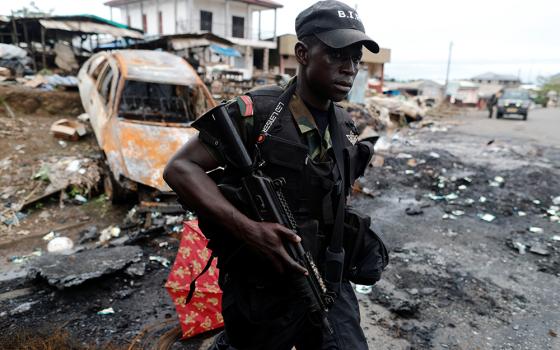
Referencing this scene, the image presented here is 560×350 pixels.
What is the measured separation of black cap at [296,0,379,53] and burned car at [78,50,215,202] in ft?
9.76

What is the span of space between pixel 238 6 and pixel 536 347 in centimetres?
2582

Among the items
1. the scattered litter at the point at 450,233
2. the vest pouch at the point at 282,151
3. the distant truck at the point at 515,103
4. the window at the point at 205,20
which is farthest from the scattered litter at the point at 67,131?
the window at the point at 205,20

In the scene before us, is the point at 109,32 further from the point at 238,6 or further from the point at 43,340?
the point at 238,6

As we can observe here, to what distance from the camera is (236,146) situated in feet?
4.02

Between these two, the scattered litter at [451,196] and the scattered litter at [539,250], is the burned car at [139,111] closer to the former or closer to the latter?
the scattered litter at [451,196]

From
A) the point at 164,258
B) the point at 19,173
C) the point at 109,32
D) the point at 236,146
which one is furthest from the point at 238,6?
the point at 236,146

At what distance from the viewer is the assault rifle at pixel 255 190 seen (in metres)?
1.23

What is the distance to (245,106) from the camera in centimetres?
132

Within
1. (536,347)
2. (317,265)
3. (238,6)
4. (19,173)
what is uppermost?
(238,6)

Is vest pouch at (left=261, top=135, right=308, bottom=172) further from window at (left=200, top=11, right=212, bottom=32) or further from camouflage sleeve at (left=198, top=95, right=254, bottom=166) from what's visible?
window at (left=200, top=11, right=212, bottom=32)

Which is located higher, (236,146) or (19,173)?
(236,146)

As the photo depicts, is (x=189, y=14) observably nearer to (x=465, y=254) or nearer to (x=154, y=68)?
(x=154, y=68)

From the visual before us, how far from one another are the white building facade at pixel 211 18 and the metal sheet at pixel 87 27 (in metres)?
10.4

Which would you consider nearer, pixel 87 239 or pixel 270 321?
pixel 270 321
